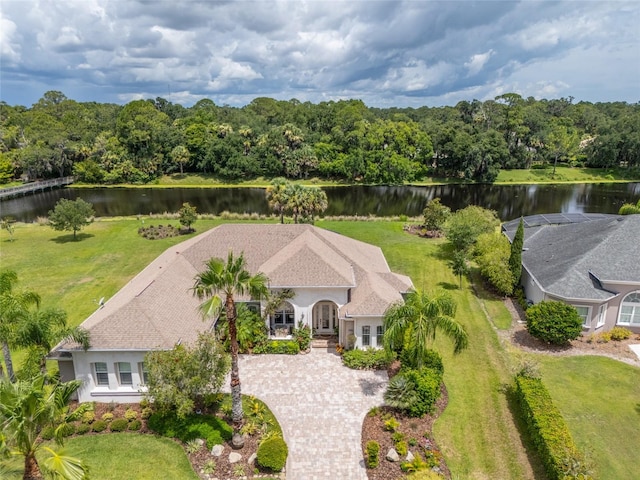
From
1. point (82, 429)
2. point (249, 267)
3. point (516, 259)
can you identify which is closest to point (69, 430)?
point (82, 429)

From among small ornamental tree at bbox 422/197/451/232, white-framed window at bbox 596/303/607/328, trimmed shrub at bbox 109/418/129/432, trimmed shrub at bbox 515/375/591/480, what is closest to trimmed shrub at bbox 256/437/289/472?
trimmed shrub at bbox 109/418/129/432

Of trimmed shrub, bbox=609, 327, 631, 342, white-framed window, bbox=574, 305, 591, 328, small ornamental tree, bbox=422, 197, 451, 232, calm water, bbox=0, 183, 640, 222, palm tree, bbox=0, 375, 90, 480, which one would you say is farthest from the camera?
calm water, bbox=0, 183, 640, 222

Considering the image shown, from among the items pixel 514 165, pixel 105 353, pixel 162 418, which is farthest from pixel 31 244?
pixel 514 165

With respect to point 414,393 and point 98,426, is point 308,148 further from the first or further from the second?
point 98,426

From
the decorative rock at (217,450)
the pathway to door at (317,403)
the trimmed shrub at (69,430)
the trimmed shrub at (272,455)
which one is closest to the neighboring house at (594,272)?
the pathway to door at (317,403)

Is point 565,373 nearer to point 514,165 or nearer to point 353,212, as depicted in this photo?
point 353,212

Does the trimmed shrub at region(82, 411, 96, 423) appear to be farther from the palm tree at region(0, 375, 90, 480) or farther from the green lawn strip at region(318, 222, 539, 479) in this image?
the green lawn strip at region(318, 222, 539, 479)
